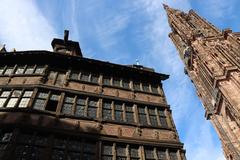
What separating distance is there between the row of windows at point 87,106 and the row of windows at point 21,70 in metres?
1.97

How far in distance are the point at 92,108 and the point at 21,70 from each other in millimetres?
5617

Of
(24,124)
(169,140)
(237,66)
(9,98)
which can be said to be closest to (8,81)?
(9,98)

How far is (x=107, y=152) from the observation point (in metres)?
14.1

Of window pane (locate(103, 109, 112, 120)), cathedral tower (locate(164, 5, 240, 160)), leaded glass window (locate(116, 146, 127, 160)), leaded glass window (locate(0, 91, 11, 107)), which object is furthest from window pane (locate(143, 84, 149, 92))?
cathedral tower (locate(164, 5, 240, 160))

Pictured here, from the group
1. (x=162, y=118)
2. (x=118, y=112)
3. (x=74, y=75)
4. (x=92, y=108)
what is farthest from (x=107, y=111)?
(x=74, y=75)

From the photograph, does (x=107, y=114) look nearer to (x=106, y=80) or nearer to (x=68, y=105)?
(x=68, y=105)

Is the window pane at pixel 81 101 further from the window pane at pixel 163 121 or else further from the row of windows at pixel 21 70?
the window pane at pixel 163 121

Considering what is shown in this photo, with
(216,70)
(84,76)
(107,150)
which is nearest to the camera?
(107,150)

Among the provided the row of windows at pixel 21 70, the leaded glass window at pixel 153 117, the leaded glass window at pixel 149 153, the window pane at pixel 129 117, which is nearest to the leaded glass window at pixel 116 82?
the window pane at pixel 129 117

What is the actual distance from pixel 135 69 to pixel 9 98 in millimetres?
8588

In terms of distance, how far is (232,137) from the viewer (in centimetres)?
3969

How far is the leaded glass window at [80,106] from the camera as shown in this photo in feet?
51.4

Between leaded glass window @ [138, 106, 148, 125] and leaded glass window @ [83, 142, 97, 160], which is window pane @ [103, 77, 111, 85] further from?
leaded glass window @ [83, 142, 97, 160]

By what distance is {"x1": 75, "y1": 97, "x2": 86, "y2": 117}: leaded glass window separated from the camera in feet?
51.4
